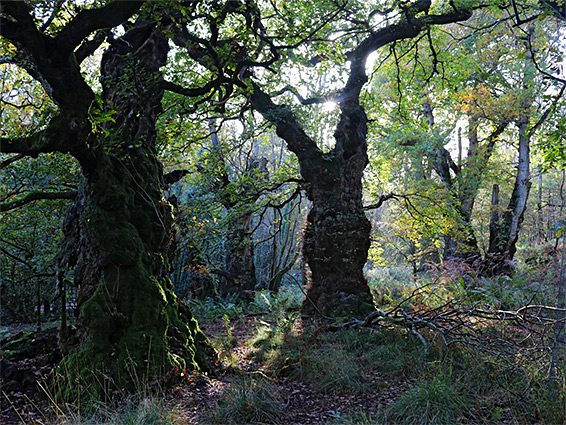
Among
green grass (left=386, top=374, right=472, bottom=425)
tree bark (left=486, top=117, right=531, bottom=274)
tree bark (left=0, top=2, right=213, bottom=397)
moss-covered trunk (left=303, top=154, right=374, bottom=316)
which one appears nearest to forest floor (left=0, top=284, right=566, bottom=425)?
green grass (left=386, top=374, right=472, bottom=425)

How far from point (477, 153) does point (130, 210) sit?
1256 centimetres

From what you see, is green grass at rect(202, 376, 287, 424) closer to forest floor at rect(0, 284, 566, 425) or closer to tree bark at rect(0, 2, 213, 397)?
forest floor at rect(0, 284, 566, 425)

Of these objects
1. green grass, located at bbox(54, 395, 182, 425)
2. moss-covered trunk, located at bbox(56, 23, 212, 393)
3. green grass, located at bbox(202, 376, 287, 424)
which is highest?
moss-covered trunk, located at bbox(56, 23, 212, 393)

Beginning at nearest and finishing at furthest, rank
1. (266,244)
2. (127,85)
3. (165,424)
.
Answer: (165,424)
(127,85)
(266,244)

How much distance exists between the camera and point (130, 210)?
4852 millimetres

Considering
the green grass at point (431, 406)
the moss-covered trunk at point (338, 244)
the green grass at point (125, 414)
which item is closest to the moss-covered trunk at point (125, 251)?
the green grass at point (125, 414)

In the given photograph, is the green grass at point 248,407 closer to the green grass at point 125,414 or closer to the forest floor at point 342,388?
the forest floor at point 342,388

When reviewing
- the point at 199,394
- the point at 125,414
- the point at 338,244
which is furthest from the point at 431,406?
the point at 338,244

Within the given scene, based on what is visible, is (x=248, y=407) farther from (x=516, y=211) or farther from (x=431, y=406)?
(x=516, y=211)

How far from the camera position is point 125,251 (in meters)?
4.36

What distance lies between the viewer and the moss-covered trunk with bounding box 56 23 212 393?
3.97 metres

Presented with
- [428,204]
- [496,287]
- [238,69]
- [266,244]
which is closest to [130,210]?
[238,69]

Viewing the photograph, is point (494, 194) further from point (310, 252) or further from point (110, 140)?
point (110, 140)

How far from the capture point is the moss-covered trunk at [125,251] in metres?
3.97
